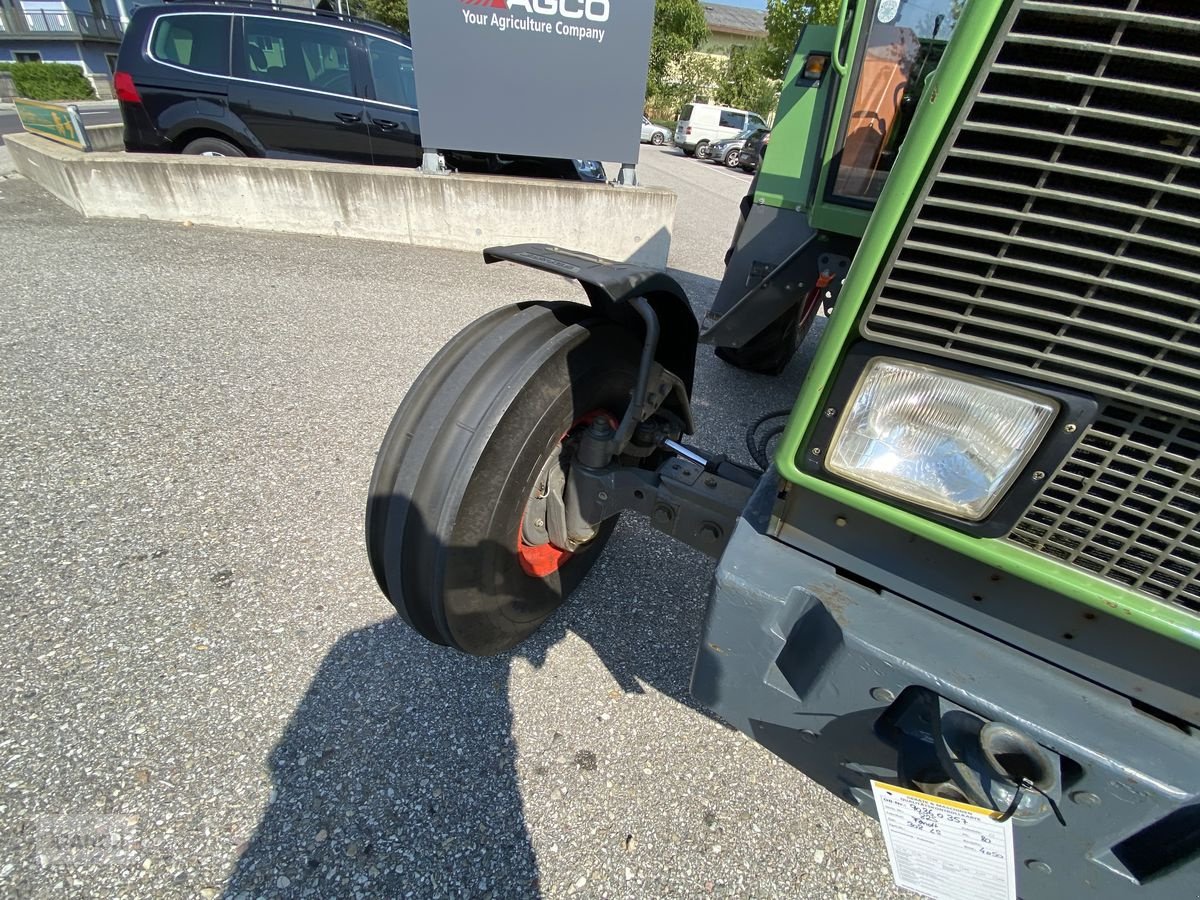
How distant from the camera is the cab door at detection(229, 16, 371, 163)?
5.71m

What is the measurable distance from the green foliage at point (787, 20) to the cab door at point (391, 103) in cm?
1124

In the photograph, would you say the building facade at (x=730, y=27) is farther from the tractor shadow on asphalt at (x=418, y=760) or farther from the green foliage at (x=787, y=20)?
the tractor shadow on asphalt at (x=418, y=760)

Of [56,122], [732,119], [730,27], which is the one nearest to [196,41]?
[56,122]

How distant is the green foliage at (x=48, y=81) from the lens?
2278 centimetres

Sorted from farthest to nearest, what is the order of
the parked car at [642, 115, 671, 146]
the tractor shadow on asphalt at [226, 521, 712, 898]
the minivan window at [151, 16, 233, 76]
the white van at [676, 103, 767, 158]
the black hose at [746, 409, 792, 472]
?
the parked car at [642, 115, 671, 146], the white van at [676, 103, 767, 158], the minivan window at [151, 16, 233, 76], the black hose at [746, 409, 792, 472], the tractor shadow on asphalt at [226, 521, 712, 898]

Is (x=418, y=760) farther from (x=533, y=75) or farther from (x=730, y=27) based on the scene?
(x=730, y=27)

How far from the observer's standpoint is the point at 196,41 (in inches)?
223

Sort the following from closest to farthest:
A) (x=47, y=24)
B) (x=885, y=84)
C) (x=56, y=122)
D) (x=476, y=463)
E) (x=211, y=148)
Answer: (x=476, y=463)
(x=885, y=84)
(x=211, y=148)
(x=56, y=122)
(x=47, y=24)

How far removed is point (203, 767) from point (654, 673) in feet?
4.55

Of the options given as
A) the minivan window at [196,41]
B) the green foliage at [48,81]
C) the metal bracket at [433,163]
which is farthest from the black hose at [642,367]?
the green foliage at [48,81]

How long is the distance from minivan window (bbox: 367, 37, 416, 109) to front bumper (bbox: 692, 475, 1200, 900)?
6941mm

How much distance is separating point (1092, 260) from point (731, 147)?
2090 cm

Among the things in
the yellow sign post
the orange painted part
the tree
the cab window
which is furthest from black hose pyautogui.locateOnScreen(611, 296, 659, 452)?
the tree

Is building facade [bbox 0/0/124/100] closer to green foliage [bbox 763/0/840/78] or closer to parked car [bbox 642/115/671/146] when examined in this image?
parked car [bbox 642/115/671/146]
